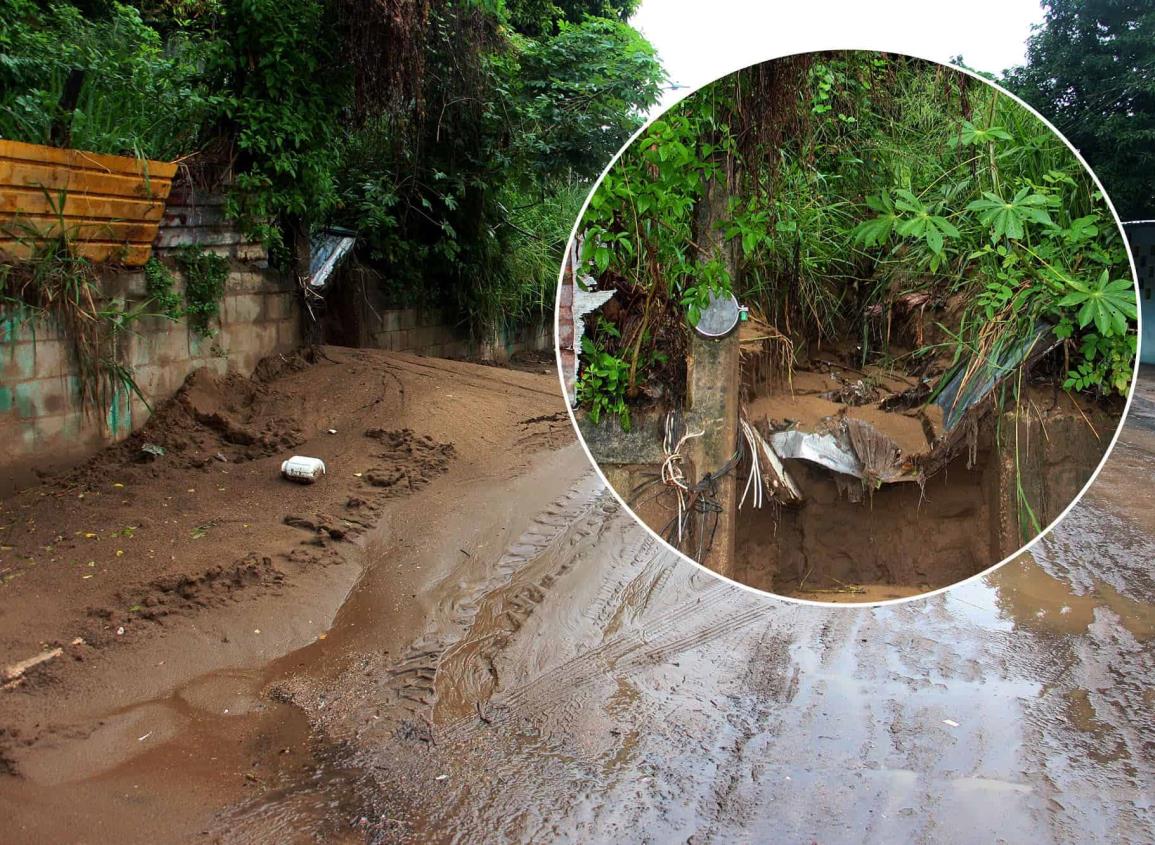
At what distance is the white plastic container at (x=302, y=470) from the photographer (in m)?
6.16

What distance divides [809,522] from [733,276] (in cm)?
41

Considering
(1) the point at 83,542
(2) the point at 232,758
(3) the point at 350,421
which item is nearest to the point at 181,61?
(3) the point at 350,421

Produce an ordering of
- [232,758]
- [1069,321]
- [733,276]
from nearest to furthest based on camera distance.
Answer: [1069,321], [733,276], [232,758]

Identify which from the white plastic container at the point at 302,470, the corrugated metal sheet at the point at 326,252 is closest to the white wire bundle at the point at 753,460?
the white plastic container at the point at 302,470

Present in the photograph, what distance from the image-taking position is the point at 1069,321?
143 centimetres

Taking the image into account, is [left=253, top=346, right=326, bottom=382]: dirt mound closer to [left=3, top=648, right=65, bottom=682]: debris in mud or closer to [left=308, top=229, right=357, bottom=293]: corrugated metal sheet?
[left=308, top=229, right=357, bottom=293]: corrugated metal sheet

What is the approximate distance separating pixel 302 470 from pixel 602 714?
3.10 meters

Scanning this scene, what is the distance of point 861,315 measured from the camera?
61.5 inches

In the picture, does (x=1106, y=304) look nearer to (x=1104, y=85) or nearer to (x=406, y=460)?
(x=406, y=460)

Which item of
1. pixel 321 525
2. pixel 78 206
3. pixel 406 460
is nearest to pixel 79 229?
pixel 78 206

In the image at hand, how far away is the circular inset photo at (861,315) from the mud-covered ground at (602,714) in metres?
1.78

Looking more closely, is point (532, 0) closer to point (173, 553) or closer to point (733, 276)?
point (173, 553)

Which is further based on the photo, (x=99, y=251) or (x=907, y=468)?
(x=99, y=251)

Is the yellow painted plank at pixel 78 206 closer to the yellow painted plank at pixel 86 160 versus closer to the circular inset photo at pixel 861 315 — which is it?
the yellow painted plank at pixel 86 160
